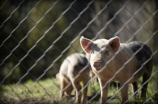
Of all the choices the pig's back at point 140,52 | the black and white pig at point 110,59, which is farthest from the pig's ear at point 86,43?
the pig's back at point 140,52

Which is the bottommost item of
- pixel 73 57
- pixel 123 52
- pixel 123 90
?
pixel 123 90

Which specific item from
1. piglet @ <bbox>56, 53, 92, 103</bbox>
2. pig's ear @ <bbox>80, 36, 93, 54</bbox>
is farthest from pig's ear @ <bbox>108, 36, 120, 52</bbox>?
piglet @ <bbox>56, 53, 92, 103</bbox>

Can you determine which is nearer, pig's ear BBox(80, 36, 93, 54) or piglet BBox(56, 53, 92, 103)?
pig's ear BBox(80, 36, 93, 54)

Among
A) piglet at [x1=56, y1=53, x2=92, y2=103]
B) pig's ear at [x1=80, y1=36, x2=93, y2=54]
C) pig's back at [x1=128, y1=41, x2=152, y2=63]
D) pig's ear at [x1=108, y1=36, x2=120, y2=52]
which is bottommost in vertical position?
pig's back at [x1=128, y1=41, x2=152, y2=63]

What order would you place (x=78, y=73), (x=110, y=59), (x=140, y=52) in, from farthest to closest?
(x=78, y=73) → (x=140, y=52) → (x=110, y=59)

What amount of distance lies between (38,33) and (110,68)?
4.86 m

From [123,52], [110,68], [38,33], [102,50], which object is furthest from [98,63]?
[38,33]

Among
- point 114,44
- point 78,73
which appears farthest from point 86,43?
point 78,73

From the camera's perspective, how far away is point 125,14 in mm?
6555

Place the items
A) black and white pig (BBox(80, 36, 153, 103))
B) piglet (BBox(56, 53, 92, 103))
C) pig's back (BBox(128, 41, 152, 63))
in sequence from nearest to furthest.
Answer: black and white pig (BBox(80, 36, 153, 103)) → pig's back (BBox(128, 41, 152, 63)) → piglet (BBox(56, 53, 92, 103))

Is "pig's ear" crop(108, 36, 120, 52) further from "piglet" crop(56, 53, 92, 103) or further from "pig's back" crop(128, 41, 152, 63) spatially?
"piglet" crop(56, 53, 92, 103)

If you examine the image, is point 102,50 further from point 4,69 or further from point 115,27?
point 4,69

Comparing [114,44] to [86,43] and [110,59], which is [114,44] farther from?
[86,43]

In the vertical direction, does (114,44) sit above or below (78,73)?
above
